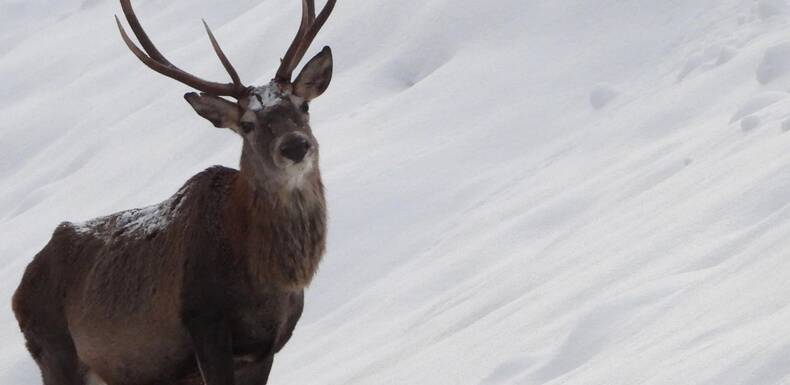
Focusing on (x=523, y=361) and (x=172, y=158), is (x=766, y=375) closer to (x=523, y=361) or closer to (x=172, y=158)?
(x=523, y=361)

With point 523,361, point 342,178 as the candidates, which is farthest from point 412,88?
point 523,361

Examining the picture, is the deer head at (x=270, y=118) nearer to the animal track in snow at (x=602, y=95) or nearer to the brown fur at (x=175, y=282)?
the brown fur at (x=175, y=282)

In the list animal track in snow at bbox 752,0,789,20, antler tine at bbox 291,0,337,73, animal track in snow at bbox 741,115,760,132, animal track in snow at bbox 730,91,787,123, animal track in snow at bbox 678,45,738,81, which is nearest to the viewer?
antler tine at bbox 291,0,337,73

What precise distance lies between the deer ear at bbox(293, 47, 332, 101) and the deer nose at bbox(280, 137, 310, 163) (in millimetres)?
825

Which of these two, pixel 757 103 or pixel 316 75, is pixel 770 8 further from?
pixel 316 75

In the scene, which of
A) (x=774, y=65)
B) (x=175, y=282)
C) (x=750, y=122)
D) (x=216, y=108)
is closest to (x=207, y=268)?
(x=175, y=282)

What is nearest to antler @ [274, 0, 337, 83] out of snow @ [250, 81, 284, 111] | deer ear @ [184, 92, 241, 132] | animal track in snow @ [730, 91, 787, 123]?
snow @ [250, 81, 284, 111]

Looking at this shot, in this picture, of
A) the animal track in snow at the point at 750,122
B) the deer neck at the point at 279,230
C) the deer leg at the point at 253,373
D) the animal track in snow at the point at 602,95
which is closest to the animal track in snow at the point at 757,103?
the animal track in snow at the point at 750,122

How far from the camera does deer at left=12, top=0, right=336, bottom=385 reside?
8.03 meters

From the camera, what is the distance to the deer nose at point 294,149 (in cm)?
788

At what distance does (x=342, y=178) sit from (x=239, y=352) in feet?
27.8

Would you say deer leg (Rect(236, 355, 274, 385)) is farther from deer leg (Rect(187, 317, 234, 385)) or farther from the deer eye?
the deer eye

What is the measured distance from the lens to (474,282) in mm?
11961

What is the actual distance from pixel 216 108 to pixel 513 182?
6813mm
